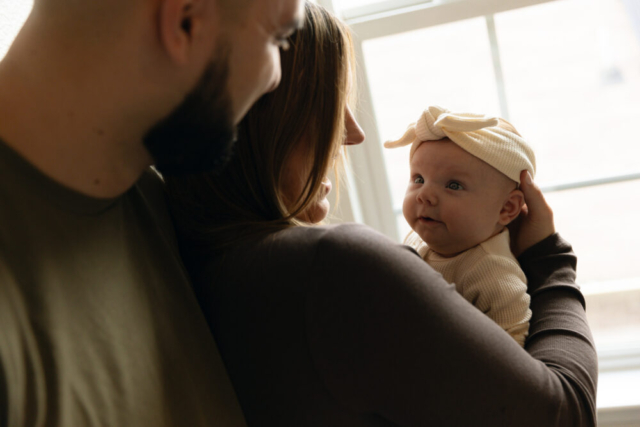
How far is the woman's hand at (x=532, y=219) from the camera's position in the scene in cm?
130

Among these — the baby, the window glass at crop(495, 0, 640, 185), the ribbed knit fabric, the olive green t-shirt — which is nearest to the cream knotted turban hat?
the baby

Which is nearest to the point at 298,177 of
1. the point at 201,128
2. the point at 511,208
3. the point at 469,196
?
the point at 201,128

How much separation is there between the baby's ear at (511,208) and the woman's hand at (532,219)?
0.06 feet

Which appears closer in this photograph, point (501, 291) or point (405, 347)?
point (405, 347)

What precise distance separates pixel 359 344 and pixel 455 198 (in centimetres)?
61

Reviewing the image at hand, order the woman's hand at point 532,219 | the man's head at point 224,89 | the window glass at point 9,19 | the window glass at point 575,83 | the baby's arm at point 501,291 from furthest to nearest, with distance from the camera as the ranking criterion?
1. the window glass at point 575,83
2. the woman's hand at point 532,219
3. the baby's arm at point 501,291
4. the window glass at point 9,19
5. the man's head at point 224,89

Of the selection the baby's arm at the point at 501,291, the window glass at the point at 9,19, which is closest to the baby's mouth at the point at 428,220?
the baby's arm at the point at 501,291

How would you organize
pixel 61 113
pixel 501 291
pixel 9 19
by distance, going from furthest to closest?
pixel 501 291 < pixel 9 19 < pixel 61 113

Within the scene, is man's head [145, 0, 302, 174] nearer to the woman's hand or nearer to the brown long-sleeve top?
the brown long-sleeve top

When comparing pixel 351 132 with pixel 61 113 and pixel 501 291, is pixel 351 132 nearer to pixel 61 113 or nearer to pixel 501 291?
pixel 501 291

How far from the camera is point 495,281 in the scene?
123 cm

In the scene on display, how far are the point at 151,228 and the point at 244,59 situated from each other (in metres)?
0.31

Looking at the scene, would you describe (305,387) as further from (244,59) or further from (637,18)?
(637,18)

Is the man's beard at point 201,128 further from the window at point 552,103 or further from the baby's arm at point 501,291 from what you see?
the window at point 552,103
